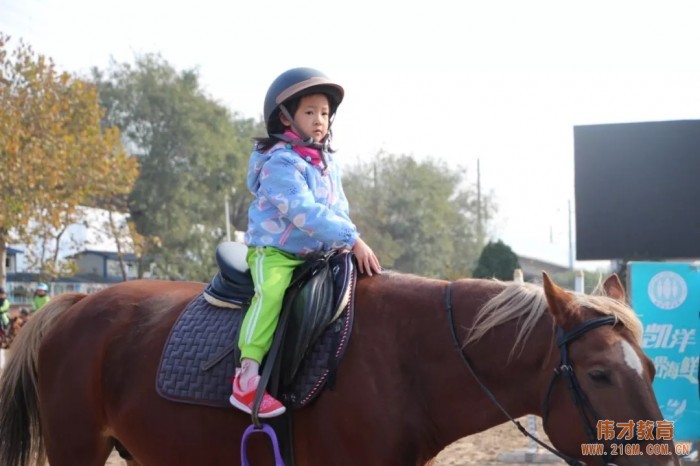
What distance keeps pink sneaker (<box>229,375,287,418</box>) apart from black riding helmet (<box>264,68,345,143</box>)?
3.68ft

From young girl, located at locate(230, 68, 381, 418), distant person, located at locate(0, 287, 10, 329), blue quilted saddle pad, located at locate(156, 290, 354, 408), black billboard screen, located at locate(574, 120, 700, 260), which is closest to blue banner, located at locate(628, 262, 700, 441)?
black billboard screen, located at locate(574, 120, 700, 260)

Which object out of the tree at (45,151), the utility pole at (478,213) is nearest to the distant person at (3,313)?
the tree at (45,151)

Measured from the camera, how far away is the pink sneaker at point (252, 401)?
2908mm

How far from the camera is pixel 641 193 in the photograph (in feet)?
25.6

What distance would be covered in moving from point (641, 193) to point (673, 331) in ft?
5.48

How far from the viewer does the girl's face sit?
3277mm

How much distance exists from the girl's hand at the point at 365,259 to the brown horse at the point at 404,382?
0.09 metres

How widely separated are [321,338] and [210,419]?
644mm

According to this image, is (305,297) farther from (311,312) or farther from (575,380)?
(575,380)

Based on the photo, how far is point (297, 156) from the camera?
3221 mm

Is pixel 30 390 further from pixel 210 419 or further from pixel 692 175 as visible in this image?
pixel 692 175

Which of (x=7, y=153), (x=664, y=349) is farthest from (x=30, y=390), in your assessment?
(x=7, y=153)

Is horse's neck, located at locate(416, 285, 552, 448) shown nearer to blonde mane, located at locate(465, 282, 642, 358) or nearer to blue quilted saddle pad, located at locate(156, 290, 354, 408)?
blonde mane, located at locate(465, 282, 642, 358)

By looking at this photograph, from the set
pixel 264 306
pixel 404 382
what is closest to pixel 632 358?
pixel 404 382
